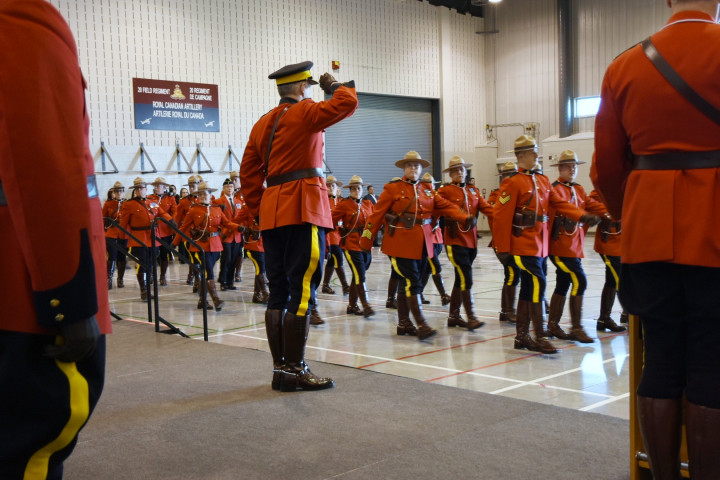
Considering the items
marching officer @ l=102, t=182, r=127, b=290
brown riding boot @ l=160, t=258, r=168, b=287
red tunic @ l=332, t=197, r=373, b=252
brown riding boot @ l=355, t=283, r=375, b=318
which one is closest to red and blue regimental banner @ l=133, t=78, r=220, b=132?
marching officer @ l=102, t=182, r=127, b=290

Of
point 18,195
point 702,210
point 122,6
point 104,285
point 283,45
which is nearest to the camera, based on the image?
point 18,195

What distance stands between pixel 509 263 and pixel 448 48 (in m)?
18.4

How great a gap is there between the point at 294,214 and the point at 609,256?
385 centimetres

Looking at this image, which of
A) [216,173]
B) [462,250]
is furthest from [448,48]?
[462,250]

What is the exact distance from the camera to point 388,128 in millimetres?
22719

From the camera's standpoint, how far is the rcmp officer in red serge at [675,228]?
1905mm

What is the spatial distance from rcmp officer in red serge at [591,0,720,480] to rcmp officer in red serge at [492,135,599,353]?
12.9ft

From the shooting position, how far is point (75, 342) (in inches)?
60.6

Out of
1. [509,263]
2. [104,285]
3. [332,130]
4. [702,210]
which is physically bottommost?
[509,263]

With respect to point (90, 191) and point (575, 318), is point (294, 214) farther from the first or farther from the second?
point (575, 318)

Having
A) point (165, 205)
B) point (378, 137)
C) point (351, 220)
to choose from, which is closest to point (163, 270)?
point (165, 205)

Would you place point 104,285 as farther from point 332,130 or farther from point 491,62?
point 491,62

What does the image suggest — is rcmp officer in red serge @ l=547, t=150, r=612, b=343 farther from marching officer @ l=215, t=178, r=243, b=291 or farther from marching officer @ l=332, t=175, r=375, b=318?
marching officer @ l=215, t=178, r=243, b=291

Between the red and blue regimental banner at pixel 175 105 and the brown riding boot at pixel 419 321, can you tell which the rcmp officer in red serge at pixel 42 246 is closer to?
the brown riding boot at pixel 419 321
